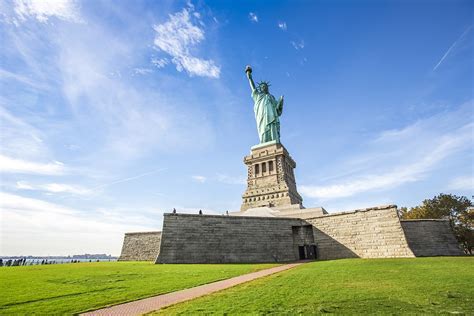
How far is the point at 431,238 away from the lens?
24672 mm

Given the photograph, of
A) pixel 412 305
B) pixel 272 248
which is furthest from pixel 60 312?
pixel 272 248

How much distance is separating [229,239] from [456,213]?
2943cm

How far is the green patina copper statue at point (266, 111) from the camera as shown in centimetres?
4291

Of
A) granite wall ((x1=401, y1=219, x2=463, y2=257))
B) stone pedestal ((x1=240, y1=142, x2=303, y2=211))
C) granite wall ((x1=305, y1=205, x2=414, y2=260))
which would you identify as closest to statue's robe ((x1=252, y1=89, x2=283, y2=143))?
stone pedestal ((x1=240, y1=142, x2=303, y2=211))

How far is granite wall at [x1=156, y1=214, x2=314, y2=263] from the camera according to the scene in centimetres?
2197

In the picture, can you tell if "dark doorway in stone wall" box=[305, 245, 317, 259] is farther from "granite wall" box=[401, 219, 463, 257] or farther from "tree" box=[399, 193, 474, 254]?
"tree" box=[399, 193, 474, 254]

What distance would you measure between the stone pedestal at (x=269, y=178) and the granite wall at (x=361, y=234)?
10.00 metres

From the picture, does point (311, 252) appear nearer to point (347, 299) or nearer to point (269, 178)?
point (269, 178)

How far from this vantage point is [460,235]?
99.6 ft

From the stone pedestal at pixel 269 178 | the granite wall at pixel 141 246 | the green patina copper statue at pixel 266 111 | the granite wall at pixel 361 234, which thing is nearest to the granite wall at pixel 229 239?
the granite wall at pixel 361 234

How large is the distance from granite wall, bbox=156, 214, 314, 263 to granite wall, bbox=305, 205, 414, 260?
1.51 meters

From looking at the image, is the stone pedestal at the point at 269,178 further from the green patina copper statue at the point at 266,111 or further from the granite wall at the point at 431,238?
the granite wall at the point at 431,238

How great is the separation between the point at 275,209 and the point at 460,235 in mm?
21794

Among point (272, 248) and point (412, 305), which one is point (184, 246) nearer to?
point (272, 248)
